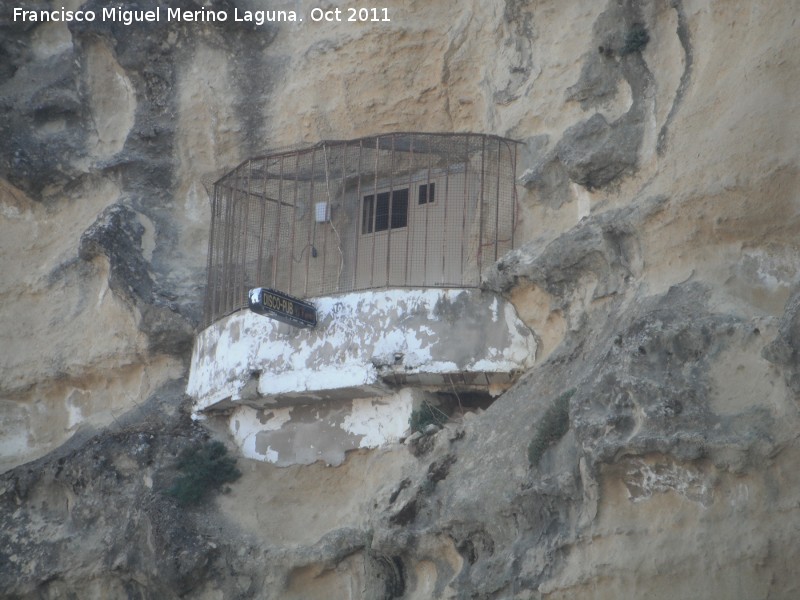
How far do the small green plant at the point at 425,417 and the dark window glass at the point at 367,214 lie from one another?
10.0 feet

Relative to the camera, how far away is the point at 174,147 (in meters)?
20.0

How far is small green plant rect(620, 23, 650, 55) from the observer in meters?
16.0

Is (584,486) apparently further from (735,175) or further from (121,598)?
(121,598)

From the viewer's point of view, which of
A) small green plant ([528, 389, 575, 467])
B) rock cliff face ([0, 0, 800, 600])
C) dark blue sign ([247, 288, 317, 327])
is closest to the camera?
rock cliff face ([0, 0, 800, 600])

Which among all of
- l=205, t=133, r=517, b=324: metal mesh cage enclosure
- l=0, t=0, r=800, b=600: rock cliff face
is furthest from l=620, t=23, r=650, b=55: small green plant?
l=205, t=133, r=517, b=324: metal mesh cage enclosure

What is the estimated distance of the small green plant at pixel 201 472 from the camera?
1684 cm

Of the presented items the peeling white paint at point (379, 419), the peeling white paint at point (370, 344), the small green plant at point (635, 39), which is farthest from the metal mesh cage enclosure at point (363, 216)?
the small green plant at point (635, 39)

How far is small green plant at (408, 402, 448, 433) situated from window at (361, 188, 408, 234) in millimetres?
2938

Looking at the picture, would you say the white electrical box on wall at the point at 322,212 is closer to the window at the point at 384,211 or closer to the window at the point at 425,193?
the window at the point at 384,211

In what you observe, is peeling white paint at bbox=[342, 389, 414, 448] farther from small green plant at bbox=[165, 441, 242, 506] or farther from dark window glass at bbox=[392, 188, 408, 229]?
dark window glass at bbox=[392, 188, 408, 229]

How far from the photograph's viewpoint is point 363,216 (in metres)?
18.8

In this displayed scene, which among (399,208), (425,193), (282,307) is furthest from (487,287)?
(399,208)

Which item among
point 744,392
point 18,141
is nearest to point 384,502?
point 744,392

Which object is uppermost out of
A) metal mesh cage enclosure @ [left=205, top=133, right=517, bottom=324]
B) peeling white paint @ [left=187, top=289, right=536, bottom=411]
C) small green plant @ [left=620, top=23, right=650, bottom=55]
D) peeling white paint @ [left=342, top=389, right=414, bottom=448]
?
small green plant @ [left=620, top=23, right=650, bottom=55]
